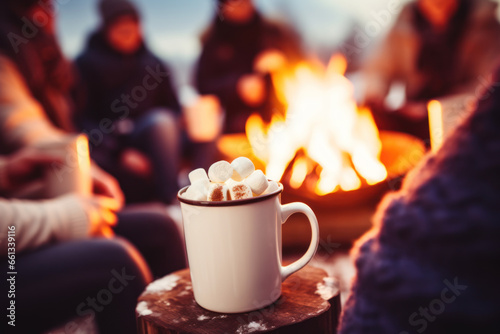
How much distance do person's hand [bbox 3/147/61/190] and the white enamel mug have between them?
57cm

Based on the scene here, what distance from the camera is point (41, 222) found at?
2.50 ft

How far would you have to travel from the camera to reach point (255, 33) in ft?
9.39

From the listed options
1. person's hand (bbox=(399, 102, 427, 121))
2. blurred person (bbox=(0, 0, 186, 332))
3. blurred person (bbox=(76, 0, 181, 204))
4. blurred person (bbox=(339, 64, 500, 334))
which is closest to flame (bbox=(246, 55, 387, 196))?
person's hand (bbox=(399, 102, 427, 121))

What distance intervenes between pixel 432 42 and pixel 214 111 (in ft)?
4.50

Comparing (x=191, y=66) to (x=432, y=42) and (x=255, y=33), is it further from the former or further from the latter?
(x=432, y=42)

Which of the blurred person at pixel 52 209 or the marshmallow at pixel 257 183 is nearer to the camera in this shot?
the marshmallow at pixel 257 183

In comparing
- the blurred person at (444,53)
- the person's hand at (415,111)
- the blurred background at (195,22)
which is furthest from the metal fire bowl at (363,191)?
the blurred background at (195,22)

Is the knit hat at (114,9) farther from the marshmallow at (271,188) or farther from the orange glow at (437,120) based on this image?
the marshmallow at (271,188)

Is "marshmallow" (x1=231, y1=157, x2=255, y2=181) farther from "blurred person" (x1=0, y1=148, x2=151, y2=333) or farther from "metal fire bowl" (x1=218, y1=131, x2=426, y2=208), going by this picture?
"metal fire bowl" (x1=218, y1=131, x2=426, y2=208)

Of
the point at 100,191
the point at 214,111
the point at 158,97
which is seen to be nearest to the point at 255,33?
the point at 214,111

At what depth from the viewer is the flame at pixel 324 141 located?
5.24 ft

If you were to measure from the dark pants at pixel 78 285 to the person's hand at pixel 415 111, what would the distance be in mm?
1725

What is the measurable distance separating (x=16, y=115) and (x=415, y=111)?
182cm

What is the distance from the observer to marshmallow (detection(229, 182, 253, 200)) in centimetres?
55
